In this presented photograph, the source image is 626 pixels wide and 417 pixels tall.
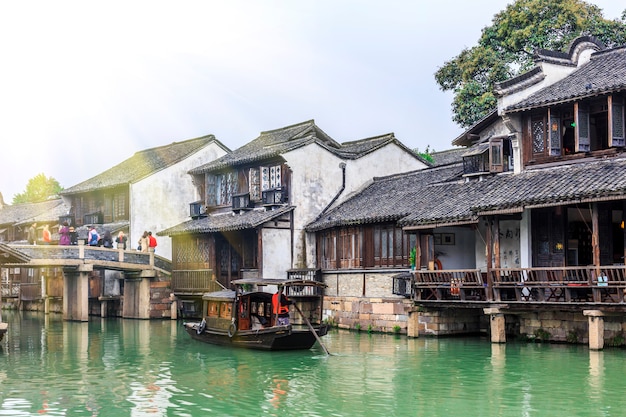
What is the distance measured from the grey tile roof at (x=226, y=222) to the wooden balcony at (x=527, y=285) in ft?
30.9

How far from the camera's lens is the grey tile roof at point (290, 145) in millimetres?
35656

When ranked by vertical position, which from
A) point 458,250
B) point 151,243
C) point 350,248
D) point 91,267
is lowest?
point 91,267

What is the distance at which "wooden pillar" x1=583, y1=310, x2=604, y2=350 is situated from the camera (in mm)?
20812

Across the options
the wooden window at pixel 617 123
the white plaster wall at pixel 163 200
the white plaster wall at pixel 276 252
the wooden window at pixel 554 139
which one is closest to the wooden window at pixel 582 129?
the wooden window at pixel 617 123

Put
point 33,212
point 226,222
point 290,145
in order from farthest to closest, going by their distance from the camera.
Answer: point 33,212 < point 226,222 < point 290,145

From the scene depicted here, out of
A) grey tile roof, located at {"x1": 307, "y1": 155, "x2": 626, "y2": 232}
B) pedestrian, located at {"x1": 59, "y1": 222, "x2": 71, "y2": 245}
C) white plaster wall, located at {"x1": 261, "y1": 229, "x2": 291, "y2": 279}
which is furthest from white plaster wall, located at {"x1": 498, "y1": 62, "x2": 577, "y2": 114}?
pedestrian, located at {"x1": 59, "y1": 222, "x2": 71, "y2": 245}

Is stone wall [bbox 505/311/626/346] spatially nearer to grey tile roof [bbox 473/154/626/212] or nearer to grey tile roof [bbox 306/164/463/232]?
grey tile roof [bbox 473/154/626/212]

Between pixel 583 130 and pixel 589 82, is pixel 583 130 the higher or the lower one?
the lower one

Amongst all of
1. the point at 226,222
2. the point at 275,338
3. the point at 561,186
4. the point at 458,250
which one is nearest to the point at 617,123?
the point at 561,186

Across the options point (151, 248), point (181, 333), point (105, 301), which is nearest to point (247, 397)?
point (181, 333)

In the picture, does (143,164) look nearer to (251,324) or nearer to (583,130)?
(251,324)

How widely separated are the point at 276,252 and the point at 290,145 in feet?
15.3

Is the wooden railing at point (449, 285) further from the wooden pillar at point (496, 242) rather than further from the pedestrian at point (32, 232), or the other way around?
the pedestrian at point (32, 232)

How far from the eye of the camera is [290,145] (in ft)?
117
